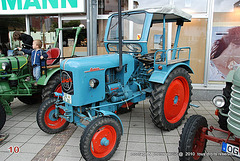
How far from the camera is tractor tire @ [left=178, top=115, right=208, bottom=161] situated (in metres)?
2.47

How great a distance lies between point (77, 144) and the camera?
337cm

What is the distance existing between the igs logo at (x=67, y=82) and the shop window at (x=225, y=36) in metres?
4.49

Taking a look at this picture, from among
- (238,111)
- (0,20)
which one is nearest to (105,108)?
(238,111)

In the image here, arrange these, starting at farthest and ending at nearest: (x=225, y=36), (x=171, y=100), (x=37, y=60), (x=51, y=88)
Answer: (x=225, y=36), (x=37, y=60), (x=51, y=88), (x=171, y=100)

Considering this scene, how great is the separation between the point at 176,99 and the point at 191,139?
4.97 ft

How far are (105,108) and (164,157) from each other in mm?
1123

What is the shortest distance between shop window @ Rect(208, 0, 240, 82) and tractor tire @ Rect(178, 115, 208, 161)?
3.93 meters

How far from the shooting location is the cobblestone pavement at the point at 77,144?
2992 mm

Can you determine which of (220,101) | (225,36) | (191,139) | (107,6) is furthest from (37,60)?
(225,36)

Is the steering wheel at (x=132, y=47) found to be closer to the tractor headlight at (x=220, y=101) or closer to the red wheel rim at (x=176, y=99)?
the red wheel rim at (x=176, y=99)

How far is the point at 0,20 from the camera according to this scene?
23.7 feet

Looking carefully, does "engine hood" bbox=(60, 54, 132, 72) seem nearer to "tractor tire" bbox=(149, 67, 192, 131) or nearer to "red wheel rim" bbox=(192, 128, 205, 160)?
"tractor tire" bbox=(149, 67, 192, 131)

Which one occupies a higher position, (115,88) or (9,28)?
(9,28)

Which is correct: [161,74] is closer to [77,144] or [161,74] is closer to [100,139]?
[100,139]
